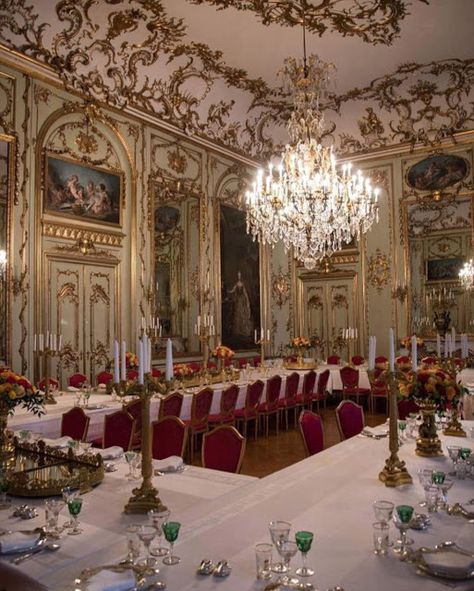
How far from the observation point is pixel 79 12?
7.63 meters

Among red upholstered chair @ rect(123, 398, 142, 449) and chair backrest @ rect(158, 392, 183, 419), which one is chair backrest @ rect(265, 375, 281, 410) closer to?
chair backrest @ rect(158, 392, 183, 419)

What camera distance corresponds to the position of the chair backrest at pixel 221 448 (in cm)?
364

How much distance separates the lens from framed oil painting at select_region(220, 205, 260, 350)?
11688 mm

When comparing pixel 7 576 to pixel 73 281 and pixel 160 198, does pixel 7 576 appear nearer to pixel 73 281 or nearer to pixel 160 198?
pixel 73 281

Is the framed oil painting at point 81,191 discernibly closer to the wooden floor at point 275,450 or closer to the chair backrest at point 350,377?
the wooden floor at point 275,450

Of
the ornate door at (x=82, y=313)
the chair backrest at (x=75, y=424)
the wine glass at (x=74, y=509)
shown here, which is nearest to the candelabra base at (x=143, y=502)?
the wine glass at (x=74, y=509)

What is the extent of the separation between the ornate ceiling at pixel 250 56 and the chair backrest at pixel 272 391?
5.39m

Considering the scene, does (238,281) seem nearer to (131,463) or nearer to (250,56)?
(250,56)

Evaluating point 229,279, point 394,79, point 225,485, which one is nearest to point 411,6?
point 394,79

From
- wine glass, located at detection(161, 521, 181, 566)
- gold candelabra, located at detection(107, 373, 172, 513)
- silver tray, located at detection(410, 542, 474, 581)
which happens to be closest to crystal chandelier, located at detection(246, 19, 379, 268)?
gold candelabra, located at detection(107, 373, 172, 513)

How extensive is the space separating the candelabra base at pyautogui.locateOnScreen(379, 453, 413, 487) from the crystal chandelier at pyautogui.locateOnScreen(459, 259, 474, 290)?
30.3 feet

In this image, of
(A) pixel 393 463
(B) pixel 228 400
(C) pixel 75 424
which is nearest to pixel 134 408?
(C) pixel 75 424

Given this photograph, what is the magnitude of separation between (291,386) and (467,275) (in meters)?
5.25

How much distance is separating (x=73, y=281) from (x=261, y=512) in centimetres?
680
